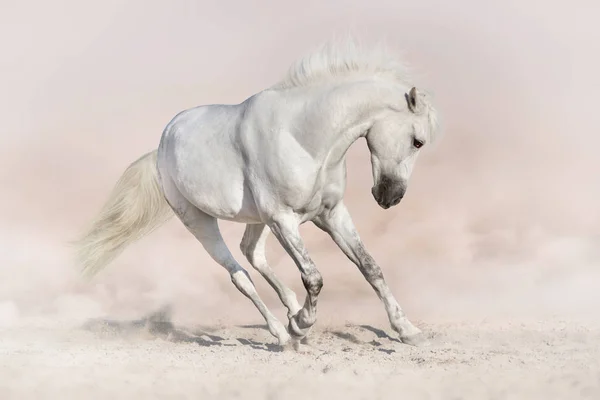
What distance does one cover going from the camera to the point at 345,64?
25.1 feet

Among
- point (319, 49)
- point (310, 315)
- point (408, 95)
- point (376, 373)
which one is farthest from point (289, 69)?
point (376, 373)

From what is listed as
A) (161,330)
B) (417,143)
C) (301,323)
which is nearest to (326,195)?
(417,143)

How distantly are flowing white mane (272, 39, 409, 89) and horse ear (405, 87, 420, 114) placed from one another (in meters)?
0.27

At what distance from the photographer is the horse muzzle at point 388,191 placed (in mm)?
7555

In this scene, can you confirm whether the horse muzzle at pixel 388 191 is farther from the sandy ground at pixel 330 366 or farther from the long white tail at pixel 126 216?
the long white tail at pixel 126 216

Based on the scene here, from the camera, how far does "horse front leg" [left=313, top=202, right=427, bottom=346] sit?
26.3ft

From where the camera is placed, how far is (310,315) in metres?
7.75

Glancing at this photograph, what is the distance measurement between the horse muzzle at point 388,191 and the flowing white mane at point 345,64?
817 mm

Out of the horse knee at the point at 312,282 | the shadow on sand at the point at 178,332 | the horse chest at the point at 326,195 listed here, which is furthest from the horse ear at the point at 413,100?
the shadow on sand at the point at 178,332

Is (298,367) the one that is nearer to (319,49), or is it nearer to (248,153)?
(248,153)

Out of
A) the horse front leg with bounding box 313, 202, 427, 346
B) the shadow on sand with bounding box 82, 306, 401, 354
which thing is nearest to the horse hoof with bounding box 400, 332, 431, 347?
the horse front leg with bounding box 313, 202, 427, 346

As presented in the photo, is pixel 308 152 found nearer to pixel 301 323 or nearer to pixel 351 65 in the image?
pixel 351 65

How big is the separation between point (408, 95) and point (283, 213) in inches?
52.8

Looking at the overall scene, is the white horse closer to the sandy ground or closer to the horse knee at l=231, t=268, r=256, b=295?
the horse knee at l=231, t=268, r=256, b=295
